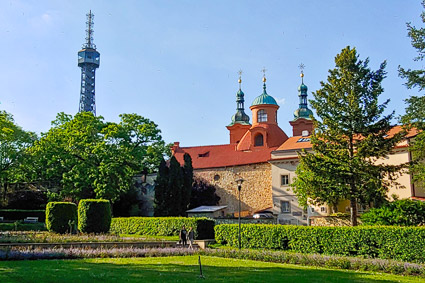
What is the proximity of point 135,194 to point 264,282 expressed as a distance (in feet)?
123

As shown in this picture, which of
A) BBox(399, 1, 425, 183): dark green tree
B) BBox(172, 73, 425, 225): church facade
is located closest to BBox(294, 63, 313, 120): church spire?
BBox(172, 73, 425, 225): church facade

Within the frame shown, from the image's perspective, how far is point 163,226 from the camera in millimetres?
31844

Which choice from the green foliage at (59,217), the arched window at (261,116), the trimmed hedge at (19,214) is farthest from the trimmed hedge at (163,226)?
the arched window at (261,116)

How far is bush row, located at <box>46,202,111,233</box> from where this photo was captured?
27656mm

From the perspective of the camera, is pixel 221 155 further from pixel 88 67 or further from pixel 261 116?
pixel 88 67

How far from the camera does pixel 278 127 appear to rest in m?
50.8

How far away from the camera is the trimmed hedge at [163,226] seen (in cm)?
2855

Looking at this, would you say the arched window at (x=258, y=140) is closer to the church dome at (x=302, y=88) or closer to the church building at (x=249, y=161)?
the church building at (x=249, y=161)

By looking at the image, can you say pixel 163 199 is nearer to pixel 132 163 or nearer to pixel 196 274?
pixel 132 163

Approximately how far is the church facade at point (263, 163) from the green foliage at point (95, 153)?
7682mm

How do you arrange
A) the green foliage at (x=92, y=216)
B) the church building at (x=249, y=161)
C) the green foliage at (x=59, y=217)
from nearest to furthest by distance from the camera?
the green foliage at (x=92, y=216) < the green foliage at (x=59, y=217) < the church building at (x=249, y=161)

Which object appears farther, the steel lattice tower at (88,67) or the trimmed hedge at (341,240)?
the steel lattice tower at (88,67)

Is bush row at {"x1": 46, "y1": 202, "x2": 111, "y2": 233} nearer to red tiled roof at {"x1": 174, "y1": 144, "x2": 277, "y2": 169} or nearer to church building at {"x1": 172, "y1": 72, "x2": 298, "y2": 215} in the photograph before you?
church building at {"x1": 172, "y1": 72, "x2": 298, "y2": 215}

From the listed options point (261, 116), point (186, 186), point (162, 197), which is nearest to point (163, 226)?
point (162, 197)
